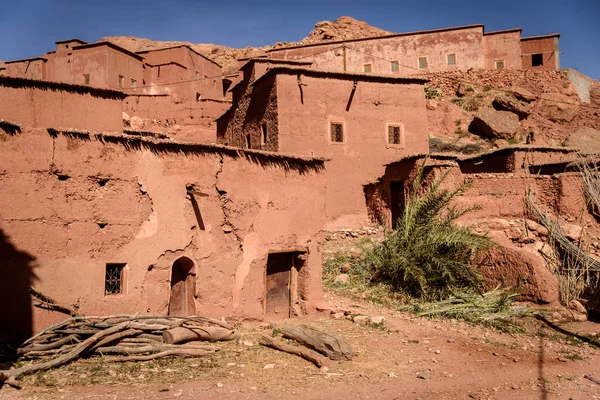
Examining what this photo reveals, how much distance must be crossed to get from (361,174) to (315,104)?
3102 mm

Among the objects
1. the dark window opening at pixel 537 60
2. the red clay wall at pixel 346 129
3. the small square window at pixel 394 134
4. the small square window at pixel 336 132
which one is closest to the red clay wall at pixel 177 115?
the red clay wall at pixel 346 129

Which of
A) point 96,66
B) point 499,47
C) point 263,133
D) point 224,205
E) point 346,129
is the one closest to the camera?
point 224,205

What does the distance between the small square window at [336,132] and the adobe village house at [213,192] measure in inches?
1.6

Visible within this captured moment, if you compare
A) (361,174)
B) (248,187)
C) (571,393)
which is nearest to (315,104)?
(361,174)

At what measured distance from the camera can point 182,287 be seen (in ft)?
31.4

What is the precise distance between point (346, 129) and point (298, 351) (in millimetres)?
11791

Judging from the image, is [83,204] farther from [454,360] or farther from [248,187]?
[454,360]

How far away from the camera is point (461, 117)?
95.5 ft

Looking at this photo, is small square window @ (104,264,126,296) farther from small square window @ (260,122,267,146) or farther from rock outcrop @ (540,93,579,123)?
rock outcrop @ (540,93,579,123)

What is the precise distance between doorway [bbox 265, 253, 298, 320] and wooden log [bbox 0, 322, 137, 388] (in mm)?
3646

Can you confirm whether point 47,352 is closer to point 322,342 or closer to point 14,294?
point 14,294

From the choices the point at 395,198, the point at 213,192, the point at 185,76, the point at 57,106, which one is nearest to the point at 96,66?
the point at 185,76

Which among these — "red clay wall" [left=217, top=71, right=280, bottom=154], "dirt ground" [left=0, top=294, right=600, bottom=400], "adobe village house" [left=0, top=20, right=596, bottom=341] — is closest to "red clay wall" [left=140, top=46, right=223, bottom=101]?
"red clay wall" [left=217, top=71, right=280, bottom=154]

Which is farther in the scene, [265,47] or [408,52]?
[265,47]
